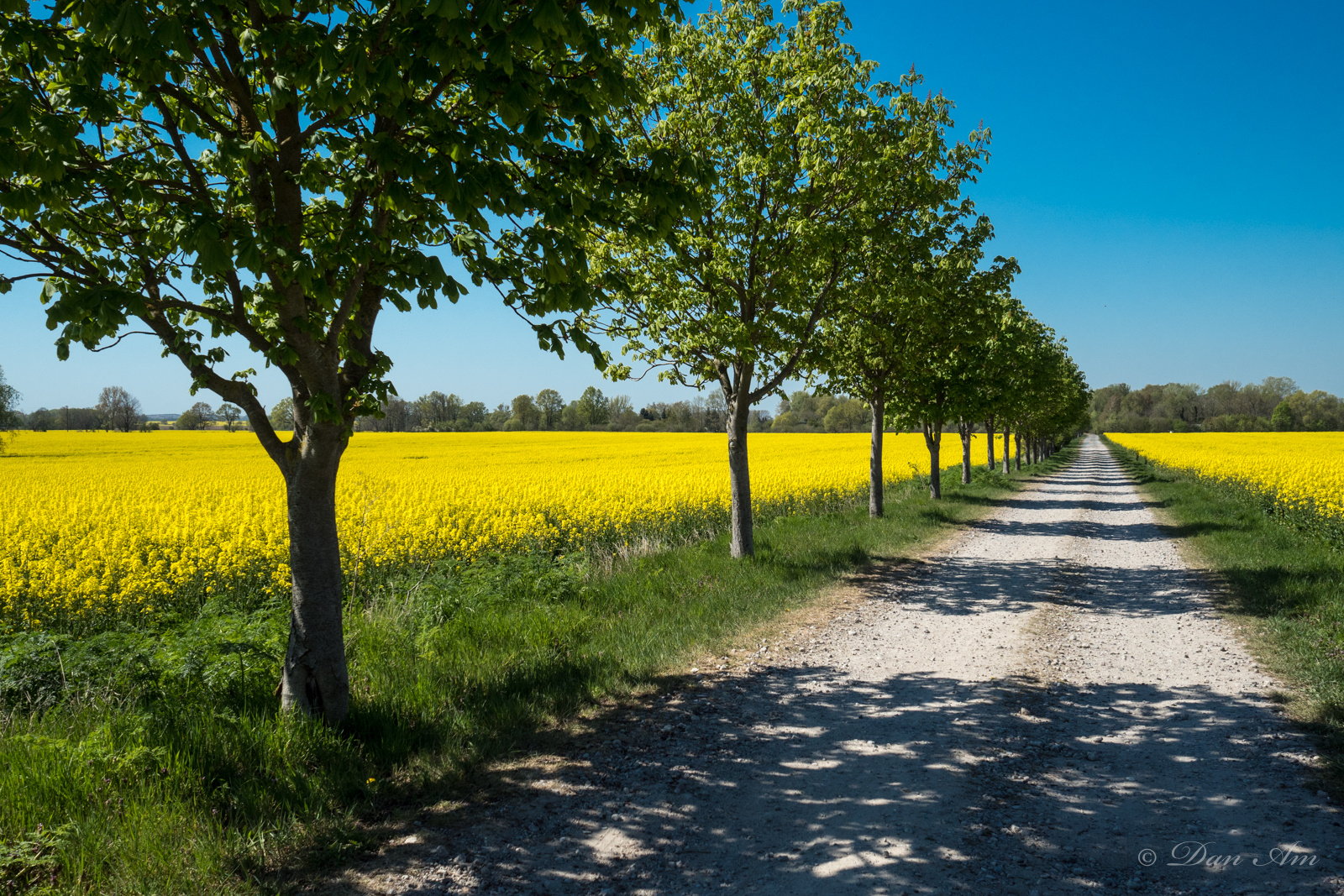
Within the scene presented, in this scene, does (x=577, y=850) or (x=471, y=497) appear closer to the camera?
(x=577, y=850)

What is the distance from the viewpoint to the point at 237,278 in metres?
4.80

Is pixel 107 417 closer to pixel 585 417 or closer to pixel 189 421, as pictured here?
pixel 189 421

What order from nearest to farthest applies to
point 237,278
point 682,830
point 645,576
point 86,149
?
point 682,830
point 86,149
point 237,278
point 645,576

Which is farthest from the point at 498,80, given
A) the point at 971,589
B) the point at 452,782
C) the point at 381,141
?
the point at 971,589

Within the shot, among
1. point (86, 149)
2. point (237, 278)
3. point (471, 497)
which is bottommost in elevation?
point (471, 497)

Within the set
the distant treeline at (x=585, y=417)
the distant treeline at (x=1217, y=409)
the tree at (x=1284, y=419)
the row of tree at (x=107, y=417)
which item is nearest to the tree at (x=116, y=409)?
the row of tree at (x=107, y=417)

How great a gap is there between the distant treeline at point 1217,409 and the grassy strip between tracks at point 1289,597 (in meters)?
109

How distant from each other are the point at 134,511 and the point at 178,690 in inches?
511

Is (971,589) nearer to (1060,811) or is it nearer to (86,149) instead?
(1060,811)

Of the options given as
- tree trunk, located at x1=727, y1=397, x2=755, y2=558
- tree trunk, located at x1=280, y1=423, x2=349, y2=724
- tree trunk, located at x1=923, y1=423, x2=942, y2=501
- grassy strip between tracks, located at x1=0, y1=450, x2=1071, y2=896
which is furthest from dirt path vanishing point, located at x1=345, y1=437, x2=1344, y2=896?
tree trunk, located at x1=923, y1=423, x2=942, y2=501

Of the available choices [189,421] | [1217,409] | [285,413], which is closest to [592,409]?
[189,421]

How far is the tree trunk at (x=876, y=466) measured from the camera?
55.9 feet

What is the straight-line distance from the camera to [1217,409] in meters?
138

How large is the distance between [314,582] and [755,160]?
754 cm
